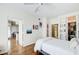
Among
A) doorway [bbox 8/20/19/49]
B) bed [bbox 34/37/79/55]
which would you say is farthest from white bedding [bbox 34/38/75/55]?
doorway [bbox 8/20/19/49]

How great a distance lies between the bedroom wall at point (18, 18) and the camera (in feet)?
5.73

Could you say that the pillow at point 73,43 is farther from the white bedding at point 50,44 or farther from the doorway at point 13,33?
the doorway at point 13,33

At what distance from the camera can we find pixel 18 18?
6.08 feet

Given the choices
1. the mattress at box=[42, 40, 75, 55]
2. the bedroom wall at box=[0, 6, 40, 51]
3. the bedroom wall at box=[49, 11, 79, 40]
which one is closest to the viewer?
the bedroom wall at box=[0, 6, 40, 51]

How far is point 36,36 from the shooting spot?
201cm

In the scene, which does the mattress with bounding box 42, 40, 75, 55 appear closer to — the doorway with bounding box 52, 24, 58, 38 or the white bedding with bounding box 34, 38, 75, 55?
the white bedding with bounding box 34, 38, 75, 55

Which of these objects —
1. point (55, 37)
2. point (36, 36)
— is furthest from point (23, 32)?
point (55, 37)

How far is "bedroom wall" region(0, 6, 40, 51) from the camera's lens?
68.8 inches

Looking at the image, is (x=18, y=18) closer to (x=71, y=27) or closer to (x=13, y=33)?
(x=13, y=33)

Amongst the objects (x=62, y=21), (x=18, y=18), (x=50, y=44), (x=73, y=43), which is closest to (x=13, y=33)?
(x=18, y=18)

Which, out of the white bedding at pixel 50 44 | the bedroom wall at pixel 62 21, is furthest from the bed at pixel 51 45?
the bedroom wall at pixel 62 21

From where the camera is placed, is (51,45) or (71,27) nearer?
(51,45)

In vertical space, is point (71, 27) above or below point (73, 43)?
above

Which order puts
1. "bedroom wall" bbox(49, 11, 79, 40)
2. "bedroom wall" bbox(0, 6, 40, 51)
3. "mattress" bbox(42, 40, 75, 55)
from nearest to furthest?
1. "bedroom wall" bbox(0, 6, 40, 51)
2. "mattress" bbox(42, 40, 75, 55)
3. "bedroom wall" bbox(49, 11, 79, 40)
